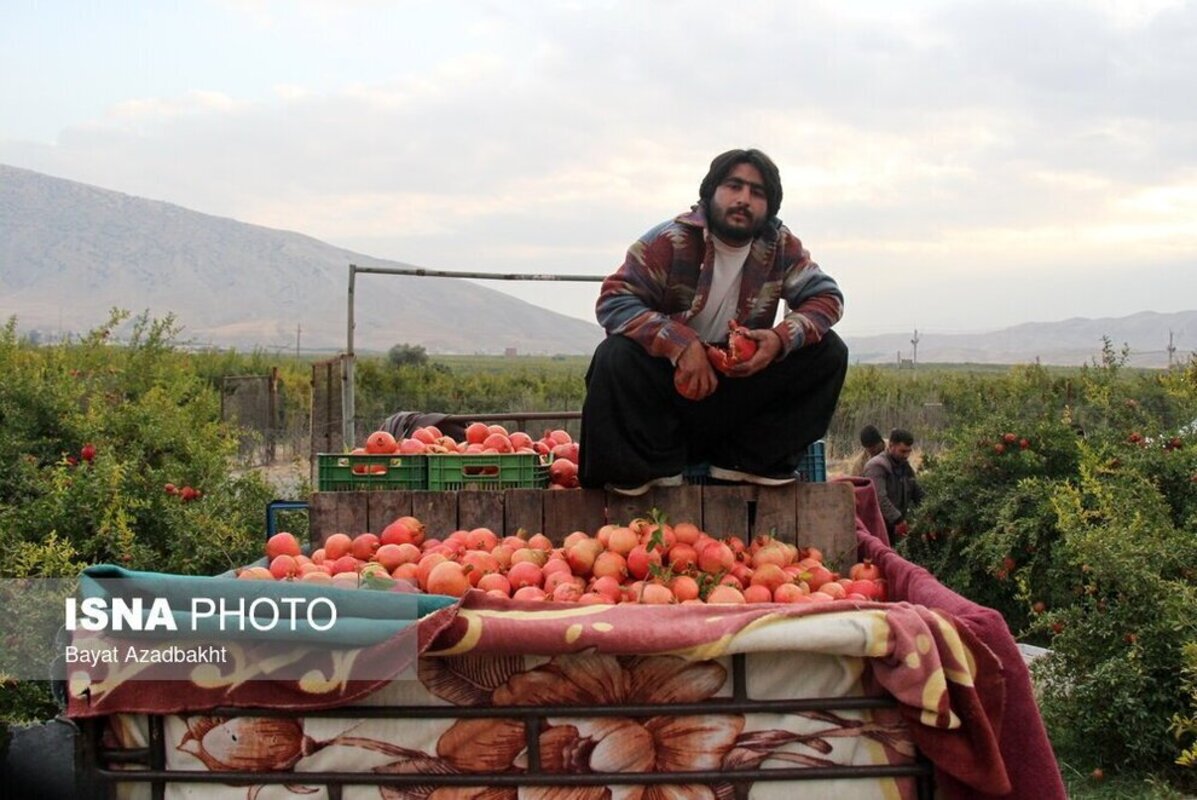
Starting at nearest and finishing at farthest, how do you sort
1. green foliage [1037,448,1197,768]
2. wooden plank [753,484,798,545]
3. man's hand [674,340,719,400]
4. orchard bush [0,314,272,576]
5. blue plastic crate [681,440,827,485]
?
man's hand [674,340,719,400] → wooden plank [753,484,798,545] → blue plastic crate [681,440,827,485] → orchard bush [0,314,272,576] → green foliage [1037,448,1197,768]

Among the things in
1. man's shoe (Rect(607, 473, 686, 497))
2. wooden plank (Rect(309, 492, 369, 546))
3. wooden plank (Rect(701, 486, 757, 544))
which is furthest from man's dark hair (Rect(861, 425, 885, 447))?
wooden plank (Rect(309, 492, 369, 546))

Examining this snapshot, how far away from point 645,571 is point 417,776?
111 centimetres

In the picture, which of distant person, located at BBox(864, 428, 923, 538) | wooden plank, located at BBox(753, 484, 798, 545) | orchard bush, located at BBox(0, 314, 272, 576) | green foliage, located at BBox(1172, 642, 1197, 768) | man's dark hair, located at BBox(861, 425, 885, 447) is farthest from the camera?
man's dark hair, located at BBox(861, 425, 885, 447)

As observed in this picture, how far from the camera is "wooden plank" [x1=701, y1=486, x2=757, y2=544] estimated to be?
406cm

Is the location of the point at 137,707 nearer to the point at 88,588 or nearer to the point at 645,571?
the point at 88,588

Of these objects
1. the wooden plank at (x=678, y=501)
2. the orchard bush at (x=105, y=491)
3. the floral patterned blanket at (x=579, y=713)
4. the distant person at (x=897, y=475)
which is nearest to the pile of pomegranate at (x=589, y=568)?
the wooden plank at (x=678, y=501)

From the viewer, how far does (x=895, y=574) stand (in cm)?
354

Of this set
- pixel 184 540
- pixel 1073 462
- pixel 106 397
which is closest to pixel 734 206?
pixel 184 540

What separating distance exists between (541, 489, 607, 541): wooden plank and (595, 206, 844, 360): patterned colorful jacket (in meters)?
0.57

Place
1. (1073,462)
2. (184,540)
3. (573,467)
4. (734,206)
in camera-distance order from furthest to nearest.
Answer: (1073,462) → (184,540) → (573,467) → (734,206)

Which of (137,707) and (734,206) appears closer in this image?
(137,707)

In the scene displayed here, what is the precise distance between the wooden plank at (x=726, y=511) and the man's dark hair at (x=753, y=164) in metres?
0.96

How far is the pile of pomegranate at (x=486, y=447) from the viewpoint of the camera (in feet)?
14.8

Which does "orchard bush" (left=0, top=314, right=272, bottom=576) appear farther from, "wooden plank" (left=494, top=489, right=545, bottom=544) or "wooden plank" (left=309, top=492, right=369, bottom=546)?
"wooden plank" (left=494, top=489, right=545, bottom=544)
